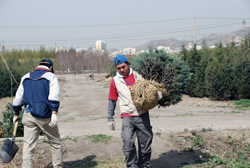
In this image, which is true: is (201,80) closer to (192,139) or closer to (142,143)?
(192,139)

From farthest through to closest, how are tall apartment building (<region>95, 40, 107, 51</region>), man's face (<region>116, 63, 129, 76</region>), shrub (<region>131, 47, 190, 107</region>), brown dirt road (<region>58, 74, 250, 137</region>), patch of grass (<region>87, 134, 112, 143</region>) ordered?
1. tall apartment building (<region>95, 40, 107, 51</region>)
2. brown dirt road (<region>58, 74, 250, 137</region>)
3. patch of grass (<region>87, 134, 112, 143</region>)
4. shrub (<region>131, 47, 190, 107</region>)
5. man's face (<region>116, 63, 129, 76</region>)

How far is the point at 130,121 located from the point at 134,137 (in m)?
0.26

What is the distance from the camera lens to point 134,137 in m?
4.07

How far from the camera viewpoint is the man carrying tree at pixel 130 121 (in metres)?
4.04

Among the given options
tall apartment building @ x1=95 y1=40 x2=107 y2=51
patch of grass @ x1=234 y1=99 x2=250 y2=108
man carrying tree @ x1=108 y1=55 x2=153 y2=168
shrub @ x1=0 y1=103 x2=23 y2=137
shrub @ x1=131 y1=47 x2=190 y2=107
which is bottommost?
patch of grass @ x1=234 y1=99 x2=250 y2=108

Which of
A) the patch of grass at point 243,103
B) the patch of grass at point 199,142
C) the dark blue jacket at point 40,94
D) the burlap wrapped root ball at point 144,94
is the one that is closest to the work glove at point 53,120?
the dark blue jacket at point 40,94

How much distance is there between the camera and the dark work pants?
4016 mm

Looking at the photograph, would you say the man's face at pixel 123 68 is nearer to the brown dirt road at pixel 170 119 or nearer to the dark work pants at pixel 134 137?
the dark work pants at pixel 134 137

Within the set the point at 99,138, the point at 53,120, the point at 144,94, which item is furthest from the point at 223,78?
the point at 53,120

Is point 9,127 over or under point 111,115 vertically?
under

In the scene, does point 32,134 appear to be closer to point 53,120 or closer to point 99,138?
point 53,120

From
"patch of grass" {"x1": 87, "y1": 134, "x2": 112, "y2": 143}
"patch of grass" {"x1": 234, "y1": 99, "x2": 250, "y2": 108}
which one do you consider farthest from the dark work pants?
"patch of grass" {"x1": 234, "y1": 99, "x2": 250, "y2": 108}

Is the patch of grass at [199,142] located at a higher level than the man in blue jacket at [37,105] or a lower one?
lower

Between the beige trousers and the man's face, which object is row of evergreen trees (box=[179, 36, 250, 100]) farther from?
the beige trousers
